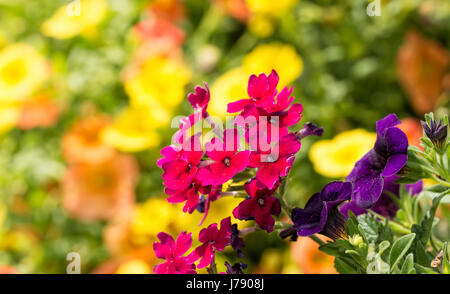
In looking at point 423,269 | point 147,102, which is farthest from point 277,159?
point 147,102

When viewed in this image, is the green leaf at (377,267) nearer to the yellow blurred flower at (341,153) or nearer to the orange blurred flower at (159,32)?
the yellow blurred flower at (341,153)

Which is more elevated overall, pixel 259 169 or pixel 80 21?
pixel 80 21

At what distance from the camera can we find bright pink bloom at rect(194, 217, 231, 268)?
38 cm

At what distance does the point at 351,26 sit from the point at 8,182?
0.91 m

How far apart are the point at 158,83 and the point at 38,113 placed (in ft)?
0.97

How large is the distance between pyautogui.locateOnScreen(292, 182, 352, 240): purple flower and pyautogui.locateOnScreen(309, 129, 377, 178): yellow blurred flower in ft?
1.86

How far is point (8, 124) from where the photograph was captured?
114 centimetres

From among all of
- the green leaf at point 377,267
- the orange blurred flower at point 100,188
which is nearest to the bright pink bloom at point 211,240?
the green leaf at point 377,267

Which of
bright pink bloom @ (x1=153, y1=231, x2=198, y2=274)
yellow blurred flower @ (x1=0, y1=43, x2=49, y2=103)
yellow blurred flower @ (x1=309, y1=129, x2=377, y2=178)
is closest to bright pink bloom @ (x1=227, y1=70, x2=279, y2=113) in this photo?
bright pink bloom @ (x1=153, y1=231, x2=198, y2=274)

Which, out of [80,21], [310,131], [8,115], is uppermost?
[80,21]

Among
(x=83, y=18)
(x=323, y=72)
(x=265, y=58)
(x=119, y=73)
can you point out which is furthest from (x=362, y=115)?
(x=83, y=18)

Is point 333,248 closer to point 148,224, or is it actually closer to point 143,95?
point 148,224

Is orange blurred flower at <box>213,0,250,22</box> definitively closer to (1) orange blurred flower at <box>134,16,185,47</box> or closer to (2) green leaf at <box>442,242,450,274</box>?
(1) orange blurred flower at <box>134,16,185,47</box>

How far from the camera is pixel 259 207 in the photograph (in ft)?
1.20
